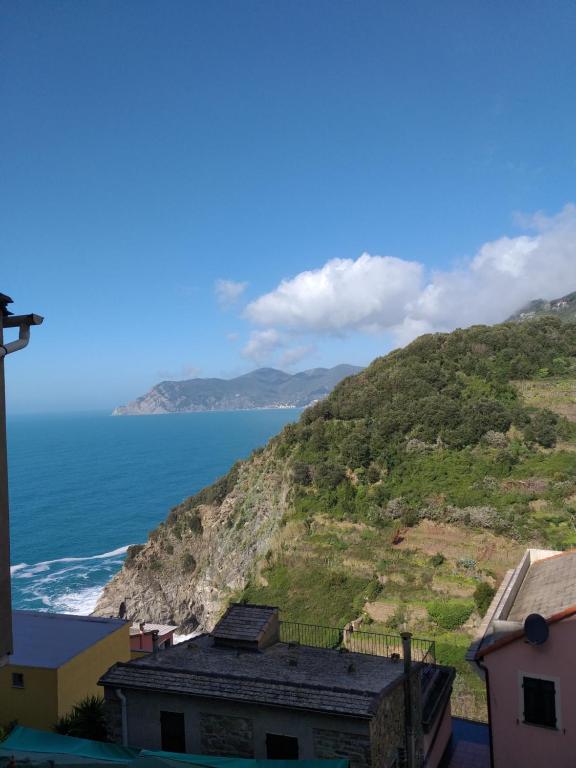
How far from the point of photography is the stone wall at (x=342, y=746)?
949 cm

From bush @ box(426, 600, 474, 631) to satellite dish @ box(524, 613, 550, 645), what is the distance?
17483 mm

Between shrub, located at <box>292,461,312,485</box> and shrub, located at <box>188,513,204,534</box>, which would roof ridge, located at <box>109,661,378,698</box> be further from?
shrub, located at <box>188,513,204,534</box>

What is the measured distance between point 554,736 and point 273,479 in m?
35.0

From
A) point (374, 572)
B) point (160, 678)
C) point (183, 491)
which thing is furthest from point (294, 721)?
point (183, 491)

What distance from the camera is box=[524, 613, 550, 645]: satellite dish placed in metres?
10.8

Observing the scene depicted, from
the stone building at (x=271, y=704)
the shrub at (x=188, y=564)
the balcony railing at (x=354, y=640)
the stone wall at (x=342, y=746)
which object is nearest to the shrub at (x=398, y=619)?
the balcony railing at (x=354, y=640)

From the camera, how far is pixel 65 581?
55906mm

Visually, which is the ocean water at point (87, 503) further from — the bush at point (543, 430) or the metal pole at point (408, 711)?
the metal pole at point (408, 711)

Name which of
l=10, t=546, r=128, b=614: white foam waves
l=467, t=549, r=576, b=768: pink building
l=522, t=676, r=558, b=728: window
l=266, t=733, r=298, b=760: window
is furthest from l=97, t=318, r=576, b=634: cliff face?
l=266, t=733, r=298, b=760: window

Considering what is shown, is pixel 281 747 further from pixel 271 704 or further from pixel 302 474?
pixel 302 474

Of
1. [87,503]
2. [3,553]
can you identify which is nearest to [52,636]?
[3,553]

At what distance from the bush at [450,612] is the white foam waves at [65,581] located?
32.2m

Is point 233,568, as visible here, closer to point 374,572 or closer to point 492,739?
point 374,572

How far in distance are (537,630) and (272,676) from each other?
17.1 feet
